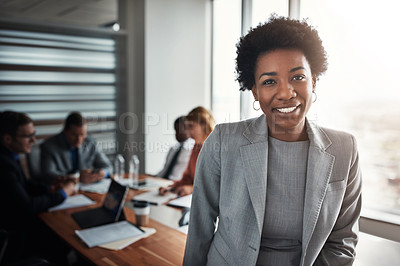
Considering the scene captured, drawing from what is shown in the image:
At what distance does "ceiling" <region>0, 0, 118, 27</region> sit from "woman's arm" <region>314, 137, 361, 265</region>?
3.72 meters

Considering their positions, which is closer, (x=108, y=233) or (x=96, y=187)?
(x=108, y=233)

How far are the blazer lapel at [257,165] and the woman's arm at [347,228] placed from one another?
0.30 m

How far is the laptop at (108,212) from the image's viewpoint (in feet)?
6.23

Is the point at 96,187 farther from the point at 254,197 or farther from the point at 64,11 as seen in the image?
the point at 64,11

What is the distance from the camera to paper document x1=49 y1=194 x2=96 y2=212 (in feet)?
7.17

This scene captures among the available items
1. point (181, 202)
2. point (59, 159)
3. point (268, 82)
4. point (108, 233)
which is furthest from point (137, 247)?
point (59, 159)

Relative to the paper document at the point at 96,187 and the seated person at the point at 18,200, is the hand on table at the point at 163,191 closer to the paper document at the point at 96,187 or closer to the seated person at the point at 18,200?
the paper document at the point at 96,187

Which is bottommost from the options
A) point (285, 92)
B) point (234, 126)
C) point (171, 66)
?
point (234, 126)

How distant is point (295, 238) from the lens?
46.8 inches

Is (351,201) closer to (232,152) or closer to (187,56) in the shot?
(232,152)

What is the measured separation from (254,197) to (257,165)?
114 millimetres

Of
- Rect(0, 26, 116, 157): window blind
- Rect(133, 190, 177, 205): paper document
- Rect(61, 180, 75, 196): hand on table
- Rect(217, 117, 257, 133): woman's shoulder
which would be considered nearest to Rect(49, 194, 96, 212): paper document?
Rect(61, 180, 75, 196): hand on table

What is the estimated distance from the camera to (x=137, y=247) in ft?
5.28

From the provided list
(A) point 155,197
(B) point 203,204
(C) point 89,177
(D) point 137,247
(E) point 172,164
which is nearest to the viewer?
(B) point 203,204
